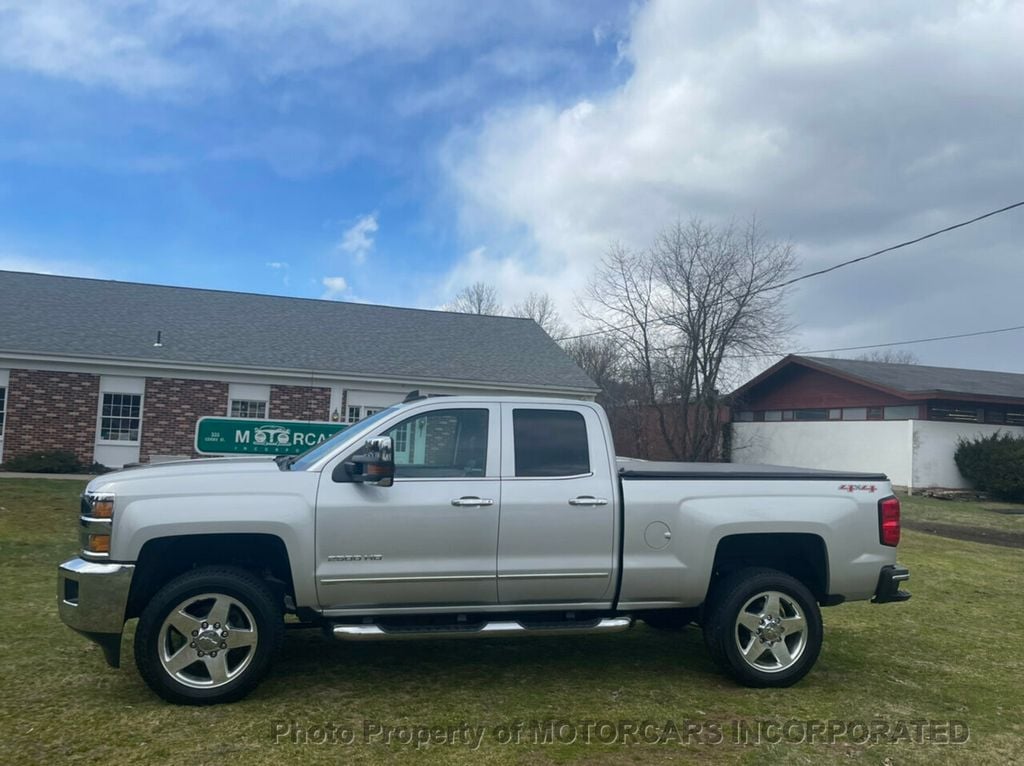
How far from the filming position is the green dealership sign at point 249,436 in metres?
10.4

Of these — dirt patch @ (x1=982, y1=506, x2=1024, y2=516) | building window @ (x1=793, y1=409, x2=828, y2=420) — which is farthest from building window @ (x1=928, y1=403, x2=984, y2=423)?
building window @ (x1=793, y1=409, x2=828, y2=420)

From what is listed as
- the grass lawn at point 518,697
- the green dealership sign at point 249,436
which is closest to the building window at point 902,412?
the grass lawn at point 518,697

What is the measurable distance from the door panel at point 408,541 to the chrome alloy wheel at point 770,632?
1701mm

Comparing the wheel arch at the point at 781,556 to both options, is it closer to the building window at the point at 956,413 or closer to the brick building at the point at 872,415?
the brick building at the point at 872,415

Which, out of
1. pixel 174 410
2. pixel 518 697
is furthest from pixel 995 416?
pixel 518 697

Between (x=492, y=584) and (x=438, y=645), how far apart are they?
1.50 meters

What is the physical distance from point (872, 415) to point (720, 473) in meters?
24.3

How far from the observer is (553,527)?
527cm

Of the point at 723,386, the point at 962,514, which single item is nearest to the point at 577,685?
the point at 962,514

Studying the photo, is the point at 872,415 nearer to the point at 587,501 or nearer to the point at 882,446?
the point at 882,446

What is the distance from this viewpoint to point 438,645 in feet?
21.0

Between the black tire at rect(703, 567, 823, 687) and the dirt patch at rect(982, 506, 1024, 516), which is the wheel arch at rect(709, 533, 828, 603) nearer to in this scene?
the black tire at rect(703, 567, 823, 687)

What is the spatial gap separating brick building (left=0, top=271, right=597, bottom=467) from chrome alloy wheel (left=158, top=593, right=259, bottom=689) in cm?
1606

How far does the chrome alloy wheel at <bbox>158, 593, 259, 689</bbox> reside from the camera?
482 centimetres
